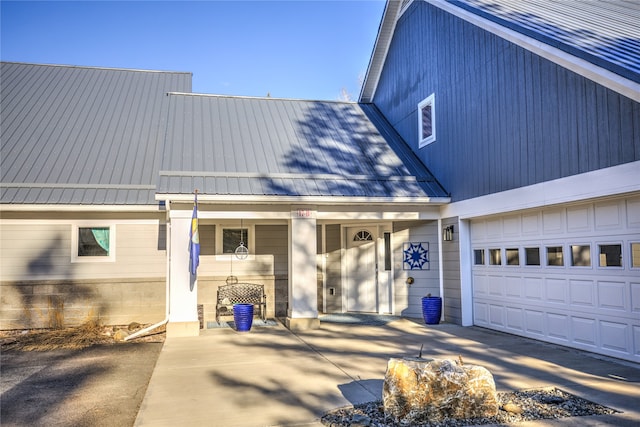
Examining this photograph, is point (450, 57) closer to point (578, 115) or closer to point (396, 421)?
point (578, 115)

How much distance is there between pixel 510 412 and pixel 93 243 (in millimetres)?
9617

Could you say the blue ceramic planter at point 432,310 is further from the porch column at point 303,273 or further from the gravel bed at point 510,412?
the gravel bed at point 510,412

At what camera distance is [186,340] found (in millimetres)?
9984

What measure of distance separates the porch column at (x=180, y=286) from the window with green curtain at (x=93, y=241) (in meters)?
2.32

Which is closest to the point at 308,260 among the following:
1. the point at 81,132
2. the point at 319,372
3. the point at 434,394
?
the point at 319,372

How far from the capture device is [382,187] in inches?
462

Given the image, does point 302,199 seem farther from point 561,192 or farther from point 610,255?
point 610,255

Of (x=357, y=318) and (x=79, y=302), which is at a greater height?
(x=79, y=302)

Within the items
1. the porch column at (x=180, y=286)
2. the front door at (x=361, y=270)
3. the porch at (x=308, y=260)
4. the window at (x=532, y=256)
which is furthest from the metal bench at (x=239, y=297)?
the window at (x=532, y=256)

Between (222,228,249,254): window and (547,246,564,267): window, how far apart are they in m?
6.78

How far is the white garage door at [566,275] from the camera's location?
730cm

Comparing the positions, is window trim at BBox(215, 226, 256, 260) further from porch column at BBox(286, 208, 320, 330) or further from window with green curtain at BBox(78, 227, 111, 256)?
window with green curtain at BBox(78, 227, 111, 256)

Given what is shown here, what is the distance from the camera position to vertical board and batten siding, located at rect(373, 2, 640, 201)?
7480mm

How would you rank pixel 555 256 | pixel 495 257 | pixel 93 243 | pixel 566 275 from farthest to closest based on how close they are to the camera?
pixel 93 243 → pixel 495 257 → pixel 555 256 → pixel 566 275
